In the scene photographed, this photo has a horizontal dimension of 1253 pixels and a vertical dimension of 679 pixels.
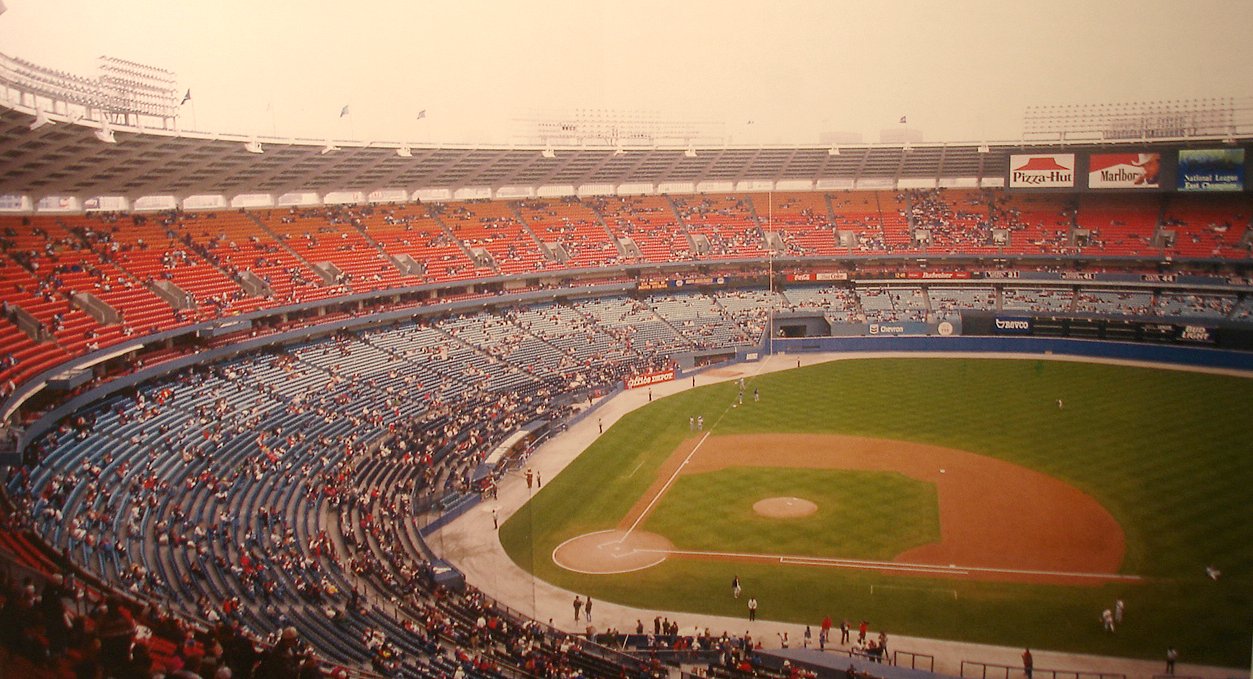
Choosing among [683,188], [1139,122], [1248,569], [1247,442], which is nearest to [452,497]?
[1248,569]

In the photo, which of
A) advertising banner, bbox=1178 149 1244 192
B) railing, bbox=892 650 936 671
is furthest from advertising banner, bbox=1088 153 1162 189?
railing, bbox=892 650 936 671

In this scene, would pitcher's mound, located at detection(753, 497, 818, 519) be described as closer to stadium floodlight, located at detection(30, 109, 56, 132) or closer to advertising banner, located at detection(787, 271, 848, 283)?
stadium floodlight, located at detection(30, 109, 56, 132)

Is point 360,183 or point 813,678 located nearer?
point 813,678

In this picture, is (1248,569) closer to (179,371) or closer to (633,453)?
(633,453)

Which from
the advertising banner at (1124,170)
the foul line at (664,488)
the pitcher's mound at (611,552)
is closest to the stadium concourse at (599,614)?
the pitcher's mound at (611,552)

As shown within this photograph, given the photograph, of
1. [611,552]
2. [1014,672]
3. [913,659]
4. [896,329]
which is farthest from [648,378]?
[1014,672]

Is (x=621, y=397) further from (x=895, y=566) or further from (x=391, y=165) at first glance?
(x=895, y=566)

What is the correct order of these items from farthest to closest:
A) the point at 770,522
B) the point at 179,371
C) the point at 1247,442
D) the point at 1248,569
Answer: the point at 179,371
the point at 1247,442
the point at 770,522
the point at 1248,569
